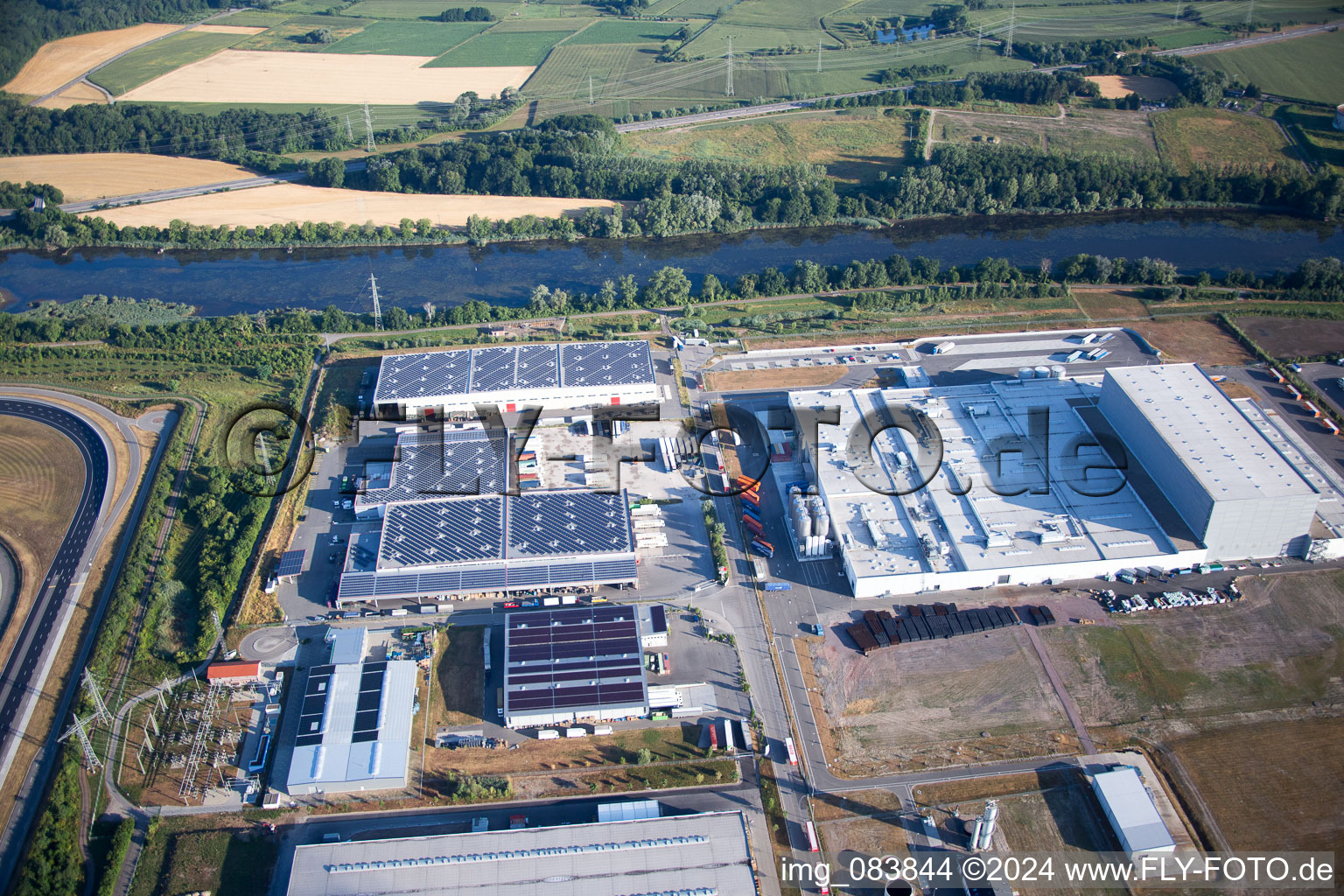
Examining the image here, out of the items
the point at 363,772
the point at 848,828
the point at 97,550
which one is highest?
the point at 97,550

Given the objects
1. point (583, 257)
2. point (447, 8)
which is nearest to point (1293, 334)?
point (583, 257)

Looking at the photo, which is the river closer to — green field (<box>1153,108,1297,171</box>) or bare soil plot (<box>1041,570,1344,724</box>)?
green field (<box>1153,108,1297,171</box>)

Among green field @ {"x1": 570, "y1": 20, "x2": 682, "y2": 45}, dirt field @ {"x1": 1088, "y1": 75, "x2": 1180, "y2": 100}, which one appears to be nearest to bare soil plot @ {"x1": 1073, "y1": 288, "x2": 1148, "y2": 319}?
dirt field @ {"x1": 1088, "y1": 75, "x2": 1180, "y2": 100}

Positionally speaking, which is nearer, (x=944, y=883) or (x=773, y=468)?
(x=944, y=883)

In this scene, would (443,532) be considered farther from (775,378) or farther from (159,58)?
(159,58)

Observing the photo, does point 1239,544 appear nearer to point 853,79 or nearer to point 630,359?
point 630,359

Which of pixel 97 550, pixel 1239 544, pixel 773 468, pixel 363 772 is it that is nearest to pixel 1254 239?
pixel 1239 544
